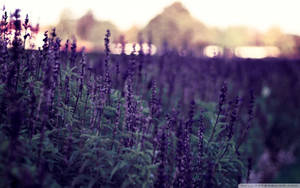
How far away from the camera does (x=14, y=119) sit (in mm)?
2537

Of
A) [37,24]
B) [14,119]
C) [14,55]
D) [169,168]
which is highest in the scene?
[37,24]

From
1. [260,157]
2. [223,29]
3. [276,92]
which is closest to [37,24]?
[260,157]

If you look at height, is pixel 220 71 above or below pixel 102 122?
above

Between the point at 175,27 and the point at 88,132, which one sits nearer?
the point at 88,132

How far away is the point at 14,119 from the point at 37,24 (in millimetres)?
2339

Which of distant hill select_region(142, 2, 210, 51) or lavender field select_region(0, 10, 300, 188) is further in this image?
distant hill select_region(142, 2, 210, 51)

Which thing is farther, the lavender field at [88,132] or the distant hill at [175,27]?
the distant hill at [175,27]

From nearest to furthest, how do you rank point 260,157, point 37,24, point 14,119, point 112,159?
1. point 14,119
2. point 112,159
3. point 37,24
4. point 260,157

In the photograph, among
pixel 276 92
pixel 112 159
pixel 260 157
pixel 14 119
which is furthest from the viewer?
pixel 276 92

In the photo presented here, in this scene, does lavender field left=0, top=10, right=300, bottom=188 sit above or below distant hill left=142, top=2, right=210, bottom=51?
below

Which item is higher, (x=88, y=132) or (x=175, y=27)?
(x=175, y=27)

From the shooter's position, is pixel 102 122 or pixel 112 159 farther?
pixel 102 122

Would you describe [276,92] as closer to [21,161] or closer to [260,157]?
[260,157]

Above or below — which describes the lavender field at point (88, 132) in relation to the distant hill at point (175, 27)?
below
